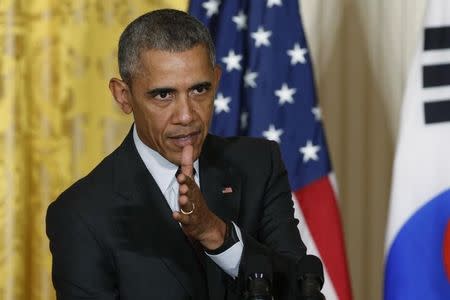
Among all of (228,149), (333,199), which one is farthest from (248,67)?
(228,149)

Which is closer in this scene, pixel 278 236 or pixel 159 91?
pixel 159 91

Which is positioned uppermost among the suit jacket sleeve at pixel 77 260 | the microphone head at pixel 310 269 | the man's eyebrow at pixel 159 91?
the man's eyebrow at pixel 159 91

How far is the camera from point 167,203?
191 centimetres

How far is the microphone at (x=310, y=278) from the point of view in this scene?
4.58ft

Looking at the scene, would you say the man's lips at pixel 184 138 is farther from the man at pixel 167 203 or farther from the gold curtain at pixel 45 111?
the gold curtain at pixel 45 111

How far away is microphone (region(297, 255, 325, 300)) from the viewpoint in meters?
1.40

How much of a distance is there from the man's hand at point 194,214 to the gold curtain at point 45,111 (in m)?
1.99

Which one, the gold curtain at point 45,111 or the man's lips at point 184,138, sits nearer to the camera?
the man's lips at point 184,138

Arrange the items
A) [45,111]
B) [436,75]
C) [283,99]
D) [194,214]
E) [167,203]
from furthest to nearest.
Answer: [45,111] < [283,99] < [436,75] < [167,203] < [194,214]

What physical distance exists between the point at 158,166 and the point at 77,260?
11.2 inches

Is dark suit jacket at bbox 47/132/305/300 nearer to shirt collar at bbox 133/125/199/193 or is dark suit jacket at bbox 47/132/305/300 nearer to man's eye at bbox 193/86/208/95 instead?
shirt collar at bbox 133/125/199/193

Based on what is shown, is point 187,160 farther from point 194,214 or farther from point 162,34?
point 162,34

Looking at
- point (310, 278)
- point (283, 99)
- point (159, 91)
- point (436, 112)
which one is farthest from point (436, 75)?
point (310, 278)

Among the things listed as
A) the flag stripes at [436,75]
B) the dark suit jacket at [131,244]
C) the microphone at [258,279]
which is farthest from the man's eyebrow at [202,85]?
the flag stripes at [436,75]
